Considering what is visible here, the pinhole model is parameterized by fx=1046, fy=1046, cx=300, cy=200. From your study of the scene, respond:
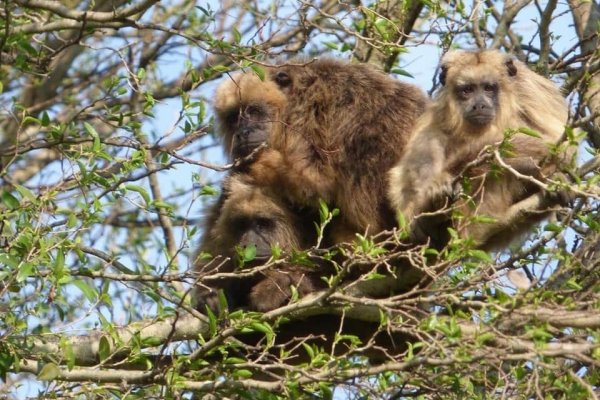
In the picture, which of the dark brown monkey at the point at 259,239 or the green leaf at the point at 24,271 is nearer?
the green leaf at the point at 24,271

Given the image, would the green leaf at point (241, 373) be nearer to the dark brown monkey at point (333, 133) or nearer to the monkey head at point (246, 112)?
the dark brown monkey at point (333, 133)

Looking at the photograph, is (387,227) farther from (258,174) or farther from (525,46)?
(525,46)

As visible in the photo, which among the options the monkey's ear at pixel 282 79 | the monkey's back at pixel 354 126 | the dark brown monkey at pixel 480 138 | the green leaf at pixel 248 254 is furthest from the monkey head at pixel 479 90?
the green leaf at pixel 248 254

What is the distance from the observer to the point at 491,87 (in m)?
7.07

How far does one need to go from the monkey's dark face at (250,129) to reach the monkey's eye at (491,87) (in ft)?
5.18

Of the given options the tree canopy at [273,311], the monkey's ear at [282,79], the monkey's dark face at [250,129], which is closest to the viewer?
the tree canopy at [273,311]

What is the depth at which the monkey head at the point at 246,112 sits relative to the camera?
7.78 meters

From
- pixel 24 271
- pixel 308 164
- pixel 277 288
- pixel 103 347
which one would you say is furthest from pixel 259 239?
pixel 24 271

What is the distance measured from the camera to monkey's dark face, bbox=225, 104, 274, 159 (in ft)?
25.4

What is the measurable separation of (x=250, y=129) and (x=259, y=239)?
0.93m

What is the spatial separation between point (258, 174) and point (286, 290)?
896 millimetres

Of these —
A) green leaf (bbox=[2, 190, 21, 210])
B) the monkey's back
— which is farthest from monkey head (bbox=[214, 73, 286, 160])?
green leaf (bbox=[2, 190, 21, 210])

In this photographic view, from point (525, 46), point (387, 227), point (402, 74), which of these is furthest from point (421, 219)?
point (525, 46)

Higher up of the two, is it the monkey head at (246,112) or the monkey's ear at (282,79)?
the monkey's ear at (282,79)
